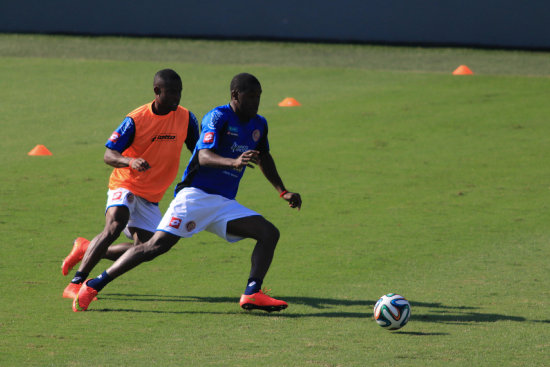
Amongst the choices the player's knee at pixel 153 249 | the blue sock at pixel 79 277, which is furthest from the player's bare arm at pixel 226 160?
the blue sock at pixel 79 277

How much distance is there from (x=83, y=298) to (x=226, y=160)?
1.70 meters

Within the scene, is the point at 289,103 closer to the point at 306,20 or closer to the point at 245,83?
the point at 306,20

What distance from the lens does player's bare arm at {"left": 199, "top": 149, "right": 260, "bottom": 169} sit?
697cm

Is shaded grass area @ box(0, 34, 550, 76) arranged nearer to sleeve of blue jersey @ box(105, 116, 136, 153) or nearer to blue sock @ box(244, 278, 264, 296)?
sleeve of blue jersey @ box(105, 116, 136, 153)

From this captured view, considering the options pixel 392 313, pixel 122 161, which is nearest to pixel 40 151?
pixel 122 161

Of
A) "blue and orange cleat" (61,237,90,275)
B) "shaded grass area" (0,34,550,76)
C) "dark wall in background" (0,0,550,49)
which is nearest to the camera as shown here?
"blue and orange cleat" (61,237,90,275)

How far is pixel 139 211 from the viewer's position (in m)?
8.13

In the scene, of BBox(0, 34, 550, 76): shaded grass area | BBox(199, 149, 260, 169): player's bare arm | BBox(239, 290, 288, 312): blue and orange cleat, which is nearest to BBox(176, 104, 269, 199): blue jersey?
BBox(199, 149, 260, 169): player's bare arm

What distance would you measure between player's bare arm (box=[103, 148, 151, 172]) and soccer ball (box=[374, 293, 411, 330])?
2197mm

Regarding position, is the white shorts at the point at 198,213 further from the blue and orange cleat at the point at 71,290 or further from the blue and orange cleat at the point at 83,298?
the blue and orange cleat at the point at 71,290

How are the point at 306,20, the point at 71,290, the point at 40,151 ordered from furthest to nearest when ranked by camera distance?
1. the point at 306,20
2. the point at 40,151
3. the point at 71,290

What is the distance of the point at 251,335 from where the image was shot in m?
6.95

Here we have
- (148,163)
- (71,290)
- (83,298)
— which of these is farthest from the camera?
(71,290)

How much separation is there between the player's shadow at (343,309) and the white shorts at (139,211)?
2.08ft
